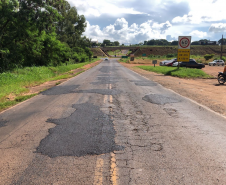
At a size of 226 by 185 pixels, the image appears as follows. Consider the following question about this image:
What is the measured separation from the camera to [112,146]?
425cm

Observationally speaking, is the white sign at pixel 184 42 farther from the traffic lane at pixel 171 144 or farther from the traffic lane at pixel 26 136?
the traffic lane at pixel 26 136

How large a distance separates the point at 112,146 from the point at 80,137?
0.91 m

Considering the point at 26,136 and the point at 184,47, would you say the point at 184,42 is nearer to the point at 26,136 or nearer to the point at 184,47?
the point at 184,47

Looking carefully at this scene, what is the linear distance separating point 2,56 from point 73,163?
1868cm

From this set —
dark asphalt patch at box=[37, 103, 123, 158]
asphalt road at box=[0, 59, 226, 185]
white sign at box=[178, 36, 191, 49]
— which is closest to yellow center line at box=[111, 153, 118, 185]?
asphalt road at box=[0, 59, 226, 185]

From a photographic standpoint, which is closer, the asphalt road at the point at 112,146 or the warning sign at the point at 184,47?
the asphalt road at the point at 112,146

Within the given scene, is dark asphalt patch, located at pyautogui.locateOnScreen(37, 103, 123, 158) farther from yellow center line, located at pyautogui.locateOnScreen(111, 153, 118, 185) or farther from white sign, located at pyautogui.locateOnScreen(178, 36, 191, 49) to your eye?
white sign, located at pyautogui.locateOnScreen(178, 36, 191, 49)

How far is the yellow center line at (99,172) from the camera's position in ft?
9.99

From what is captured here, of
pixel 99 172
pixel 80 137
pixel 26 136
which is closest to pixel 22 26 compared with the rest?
pixel 26 136

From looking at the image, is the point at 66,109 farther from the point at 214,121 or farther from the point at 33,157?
the point at 214,121

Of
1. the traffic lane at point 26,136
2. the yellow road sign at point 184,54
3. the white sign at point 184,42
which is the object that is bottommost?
the traffic lane at point 26,136

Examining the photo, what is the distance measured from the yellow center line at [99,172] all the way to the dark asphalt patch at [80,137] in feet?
1.09

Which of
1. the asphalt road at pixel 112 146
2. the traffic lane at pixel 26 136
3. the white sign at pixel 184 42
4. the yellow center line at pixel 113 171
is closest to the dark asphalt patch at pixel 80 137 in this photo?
the asphalt road at pixel 112 146

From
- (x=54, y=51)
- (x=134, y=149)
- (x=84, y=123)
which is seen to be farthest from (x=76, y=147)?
(x=54, y=51)
